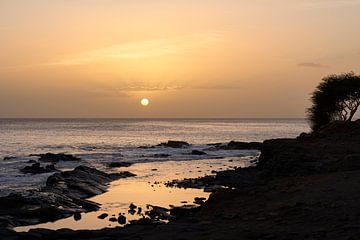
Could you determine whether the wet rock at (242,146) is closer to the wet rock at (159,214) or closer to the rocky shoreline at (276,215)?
the rocky shoreline at (276,215)

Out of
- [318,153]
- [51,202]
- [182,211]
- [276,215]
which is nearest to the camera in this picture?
[276,215]

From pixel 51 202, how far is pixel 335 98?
37048mm

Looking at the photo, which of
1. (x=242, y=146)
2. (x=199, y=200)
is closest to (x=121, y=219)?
(x=199, y=200)

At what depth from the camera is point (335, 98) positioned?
53.0 meters

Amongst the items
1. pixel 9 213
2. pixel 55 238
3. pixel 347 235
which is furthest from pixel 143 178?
pixel 347 235

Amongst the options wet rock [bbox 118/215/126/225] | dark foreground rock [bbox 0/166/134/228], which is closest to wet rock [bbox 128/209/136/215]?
wet rock [bbox 118/215/126/225]

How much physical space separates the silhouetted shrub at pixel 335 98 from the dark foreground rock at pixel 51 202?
1168 inches

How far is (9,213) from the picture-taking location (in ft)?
71.4

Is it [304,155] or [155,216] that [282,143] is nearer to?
[304,155]

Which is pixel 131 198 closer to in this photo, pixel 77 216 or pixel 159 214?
pixel 77 216

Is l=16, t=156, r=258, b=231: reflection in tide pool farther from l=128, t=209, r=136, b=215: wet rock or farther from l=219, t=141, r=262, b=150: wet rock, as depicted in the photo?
l=219, t=141, r=262, b=150: wet rock

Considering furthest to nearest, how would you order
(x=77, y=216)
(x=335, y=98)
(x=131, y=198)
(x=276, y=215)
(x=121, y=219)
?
(x=335, y=98), (x=131, y=198), (x=77, y=216), (x=121, y=219), (x=276, y=215)

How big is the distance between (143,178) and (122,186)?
4.96 metres

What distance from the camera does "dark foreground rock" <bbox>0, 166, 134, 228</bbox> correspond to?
21.4 m
